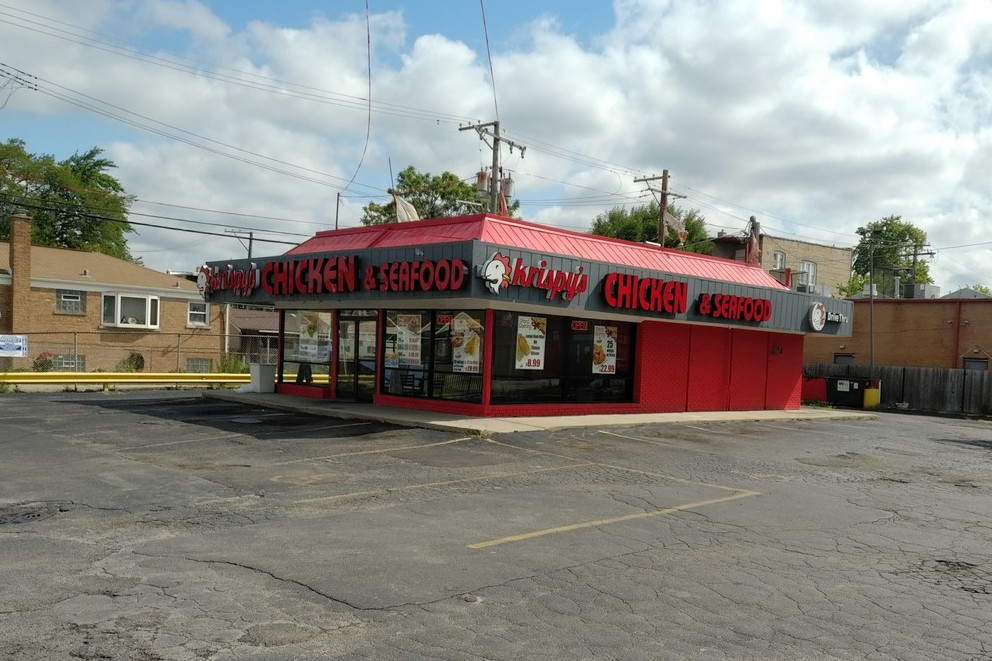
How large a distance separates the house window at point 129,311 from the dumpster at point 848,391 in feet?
107

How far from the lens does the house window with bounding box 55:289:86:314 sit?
3481cm

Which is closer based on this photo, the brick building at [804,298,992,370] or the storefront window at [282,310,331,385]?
the storefront window at [282,310,331,385]

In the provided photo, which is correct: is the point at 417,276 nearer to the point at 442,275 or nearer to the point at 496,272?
the point at 442,275

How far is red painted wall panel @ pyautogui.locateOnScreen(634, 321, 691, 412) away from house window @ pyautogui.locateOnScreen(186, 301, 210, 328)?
86.9ft

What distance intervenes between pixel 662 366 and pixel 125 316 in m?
26.5

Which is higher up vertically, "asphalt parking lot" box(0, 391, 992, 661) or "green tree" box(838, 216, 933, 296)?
"green tree" box(838, 216, 933, 296)

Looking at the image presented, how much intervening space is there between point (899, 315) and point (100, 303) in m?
39.9

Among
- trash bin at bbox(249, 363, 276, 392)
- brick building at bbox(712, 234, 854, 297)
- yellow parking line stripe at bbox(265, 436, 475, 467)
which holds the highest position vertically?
brick building at bbox(712, 234, 854, 297)

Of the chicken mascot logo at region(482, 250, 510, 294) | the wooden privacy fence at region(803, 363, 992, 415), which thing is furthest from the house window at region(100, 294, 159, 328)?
the wooden privacy fence at region(803, 363, 992, 415)

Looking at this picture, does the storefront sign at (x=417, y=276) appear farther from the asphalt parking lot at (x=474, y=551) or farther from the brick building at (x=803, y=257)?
the brick building at (x=803, y=257)

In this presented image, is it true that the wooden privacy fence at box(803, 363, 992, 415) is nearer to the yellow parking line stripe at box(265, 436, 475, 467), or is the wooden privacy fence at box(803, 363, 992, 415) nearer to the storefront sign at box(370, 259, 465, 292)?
the storefront sign at box(370, 259, 465, 292)

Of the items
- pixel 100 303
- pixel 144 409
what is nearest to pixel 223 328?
pixel 100 303

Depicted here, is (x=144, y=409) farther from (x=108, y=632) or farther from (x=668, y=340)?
(x=108, y=632)

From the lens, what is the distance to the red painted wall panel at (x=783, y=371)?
86.9 feet
